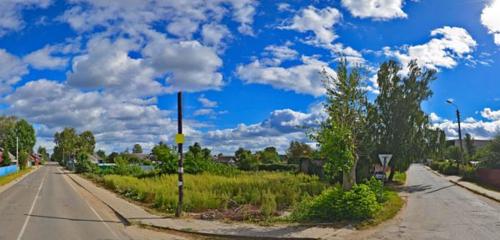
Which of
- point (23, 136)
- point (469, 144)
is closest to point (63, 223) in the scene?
point (469, 144)

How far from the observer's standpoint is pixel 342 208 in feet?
54.9

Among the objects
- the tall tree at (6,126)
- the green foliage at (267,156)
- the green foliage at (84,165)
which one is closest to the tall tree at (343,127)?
the green foliage at (84,165)

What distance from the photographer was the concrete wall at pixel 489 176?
130 feet

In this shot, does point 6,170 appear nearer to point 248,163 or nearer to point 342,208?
point 248,163

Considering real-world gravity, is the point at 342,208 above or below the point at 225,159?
below

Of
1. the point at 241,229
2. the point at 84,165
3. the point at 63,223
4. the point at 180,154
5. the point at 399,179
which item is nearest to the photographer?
the point at 241,229

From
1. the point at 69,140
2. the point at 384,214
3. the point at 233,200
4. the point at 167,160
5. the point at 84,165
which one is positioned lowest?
the point at 384,214

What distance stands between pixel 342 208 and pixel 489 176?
102 feet

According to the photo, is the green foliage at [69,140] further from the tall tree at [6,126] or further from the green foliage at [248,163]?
the green foliage at [248,163]

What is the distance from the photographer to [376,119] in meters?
42.6

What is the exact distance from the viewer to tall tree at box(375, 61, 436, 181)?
42.0m

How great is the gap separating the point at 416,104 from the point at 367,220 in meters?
28.7

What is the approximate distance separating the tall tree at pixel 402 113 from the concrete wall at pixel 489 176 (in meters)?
5.83

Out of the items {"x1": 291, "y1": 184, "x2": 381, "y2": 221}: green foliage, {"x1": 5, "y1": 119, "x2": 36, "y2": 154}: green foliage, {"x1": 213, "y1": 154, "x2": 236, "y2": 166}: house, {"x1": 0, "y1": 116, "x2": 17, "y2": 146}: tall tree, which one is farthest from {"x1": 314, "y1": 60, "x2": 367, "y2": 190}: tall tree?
{"x1": 0, "y1": 116, "x2": 17, "y2": 146}: tall tree
